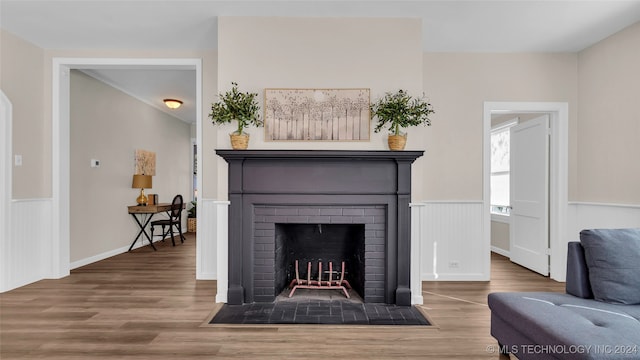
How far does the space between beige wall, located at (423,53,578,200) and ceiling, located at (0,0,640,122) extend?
16cm

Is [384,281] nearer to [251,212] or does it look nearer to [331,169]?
[331,169]

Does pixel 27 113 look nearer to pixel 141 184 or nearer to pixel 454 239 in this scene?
pixel 141 184

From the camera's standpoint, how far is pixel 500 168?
5938 millimetres

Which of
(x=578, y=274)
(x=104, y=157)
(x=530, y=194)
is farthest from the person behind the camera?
(x=104, y=157)

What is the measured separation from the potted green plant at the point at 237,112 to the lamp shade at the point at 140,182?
361 centimetres

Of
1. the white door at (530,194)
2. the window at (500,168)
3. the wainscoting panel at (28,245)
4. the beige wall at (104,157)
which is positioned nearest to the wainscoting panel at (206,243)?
the wainscoting panel at (28,245)

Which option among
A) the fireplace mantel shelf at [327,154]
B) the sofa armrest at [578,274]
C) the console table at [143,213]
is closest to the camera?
the sofa armrest at [578,274]

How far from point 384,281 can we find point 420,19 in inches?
96.6

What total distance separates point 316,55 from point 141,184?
4.29 meters

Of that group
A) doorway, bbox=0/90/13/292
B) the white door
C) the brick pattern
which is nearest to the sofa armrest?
the brick pattern

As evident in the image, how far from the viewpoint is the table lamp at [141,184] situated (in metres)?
6.14

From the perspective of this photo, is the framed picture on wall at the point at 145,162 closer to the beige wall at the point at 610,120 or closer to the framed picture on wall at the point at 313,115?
the framed picture on wall at the point at 313,115

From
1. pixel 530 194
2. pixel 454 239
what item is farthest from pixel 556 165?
pixel 454 239

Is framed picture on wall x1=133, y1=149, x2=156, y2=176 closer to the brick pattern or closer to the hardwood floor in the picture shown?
the hardwood floor
